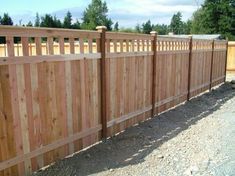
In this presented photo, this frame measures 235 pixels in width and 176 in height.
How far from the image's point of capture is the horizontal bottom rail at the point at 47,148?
3576 millimetres

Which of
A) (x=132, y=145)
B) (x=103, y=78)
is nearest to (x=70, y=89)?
(x=103, y=78)

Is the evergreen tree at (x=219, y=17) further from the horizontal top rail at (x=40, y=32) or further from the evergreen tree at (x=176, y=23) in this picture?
the evergreen tree at (x=176, y=23)

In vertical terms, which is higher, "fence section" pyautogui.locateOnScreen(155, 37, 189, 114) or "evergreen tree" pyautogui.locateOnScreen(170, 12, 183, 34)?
"evergreen tree" pyautogui.locateOnScreen(170, 12, 183, 34)

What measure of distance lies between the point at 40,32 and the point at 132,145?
228 centimetres

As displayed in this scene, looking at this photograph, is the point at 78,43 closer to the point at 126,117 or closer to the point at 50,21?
the point at 126,117

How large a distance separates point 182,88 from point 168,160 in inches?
168

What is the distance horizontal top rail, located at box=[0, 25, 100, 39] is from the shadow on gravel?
5.40 feet

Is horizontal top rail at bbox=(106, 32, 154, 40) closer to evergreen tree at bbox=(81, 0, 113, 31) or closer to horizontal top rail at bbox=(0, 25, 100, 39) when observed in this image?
horizontal top rail at bbox=(0, 25, 100, 39)

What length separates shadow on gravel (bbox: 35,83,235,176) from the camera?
4117 millimetres

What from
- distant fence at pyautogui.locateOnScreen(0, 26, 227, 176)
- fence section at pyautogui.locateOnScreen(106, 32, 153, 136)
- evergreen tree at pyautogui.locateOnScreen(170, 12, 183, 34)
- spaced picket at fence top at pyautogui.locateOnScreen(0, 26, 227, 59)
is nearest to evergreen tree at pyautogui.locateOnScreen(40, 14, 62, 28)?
spaced picket at fence top at pyautogui.locateOnScreen(0, 26, 227, 59)

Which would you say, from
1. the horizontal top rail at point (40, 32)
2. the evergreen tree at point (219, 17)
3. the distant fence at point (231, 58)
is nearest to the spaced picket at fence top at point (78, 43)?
the horizontal top rail at point (40, 32)

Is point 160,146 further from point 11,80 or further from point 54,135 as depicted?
point 11,80

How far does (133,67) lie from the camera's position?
5.87 m

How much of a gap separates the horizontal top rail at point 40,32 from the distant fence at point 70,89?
11 millimetres
